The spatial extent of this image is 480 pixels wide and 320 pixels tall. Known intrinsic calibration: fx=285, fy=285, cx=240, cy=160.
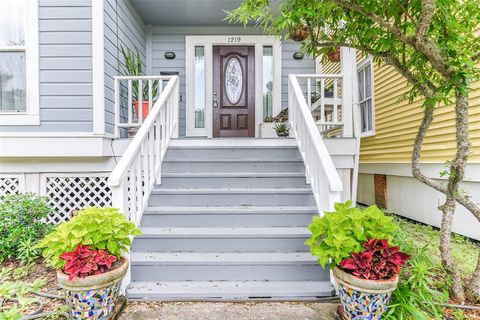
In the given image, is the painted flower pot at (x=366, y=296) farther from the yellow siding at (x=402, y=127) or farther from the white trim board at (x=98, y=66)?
the white trim board at (x=98, y=66)

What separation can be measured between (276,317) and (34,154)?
3.23 m

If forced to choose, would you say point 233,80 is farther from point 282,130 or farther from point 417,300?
point 417,300

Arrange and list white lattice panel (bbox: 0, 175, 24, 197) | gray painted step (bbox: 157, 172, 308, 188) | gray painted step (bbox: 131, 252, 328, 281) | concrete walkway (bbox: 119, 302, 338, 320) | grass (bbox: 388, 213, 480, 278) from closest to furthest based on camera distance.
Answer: concrete walkway (bbox: 119, 302, 338, 320) < gray painted step (bbox: 131, 252, 328, 281) < grass (bbox: 388, 213, 480, 278) < gray painted step (bbox: 157, 172, 308, 188) < white lattice panel (bbox: 0, 175, 24, 197)

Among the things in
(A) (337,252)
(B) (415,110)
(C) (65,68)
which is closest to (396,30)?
(A) (337,252)

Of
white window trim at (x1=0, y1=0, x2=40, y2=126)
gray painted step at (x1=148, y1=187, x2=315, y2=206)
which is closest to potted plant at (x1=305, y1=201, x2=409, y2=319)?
gray painted step at (x1=148, y1=187, x2=315, y2=206)

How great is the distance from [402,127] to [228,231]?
12.0 feet

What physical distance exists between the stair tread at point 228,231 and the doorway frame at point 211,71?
3.03 m

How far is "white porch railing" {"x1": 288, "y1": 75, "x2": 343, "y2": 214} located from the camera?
2148 mm

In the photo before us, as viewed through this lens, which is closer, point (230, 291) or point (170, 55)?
point (230, 291)

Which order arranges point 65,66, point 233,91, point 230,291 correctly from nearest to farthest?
point 230,291 → point 65,66 → point 233,91

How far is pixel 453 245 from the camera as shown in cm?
319

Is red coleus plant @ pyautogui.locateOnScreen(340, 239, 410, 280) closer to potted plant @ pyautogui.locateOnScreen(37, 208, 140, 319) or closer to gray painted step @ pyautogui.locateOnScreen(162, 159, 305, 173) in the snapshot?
potted plant @ pyautogui.locateOnScreen(37, 208, 140, 319)

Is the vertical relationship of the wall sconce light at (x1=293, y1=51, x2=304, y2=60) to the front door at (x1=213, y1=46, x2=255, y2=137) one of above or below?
above

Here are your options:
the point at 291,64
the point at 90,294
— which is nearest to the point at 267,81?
the point at 291,64
